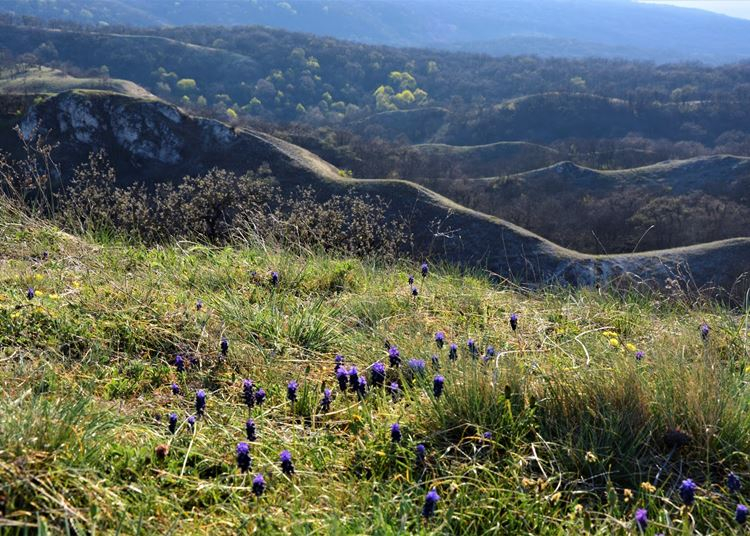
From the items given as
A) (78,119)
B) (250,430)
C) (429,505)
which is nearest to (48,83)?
(78,119)

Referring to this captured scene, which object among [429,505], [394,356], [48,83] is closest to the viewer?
[429,505]

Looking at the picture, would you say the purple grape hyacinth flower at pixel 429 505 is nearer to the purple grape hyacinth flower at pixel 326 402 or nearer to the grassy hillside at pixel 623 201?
the purple grape hyacinth flower at pixel 326 402

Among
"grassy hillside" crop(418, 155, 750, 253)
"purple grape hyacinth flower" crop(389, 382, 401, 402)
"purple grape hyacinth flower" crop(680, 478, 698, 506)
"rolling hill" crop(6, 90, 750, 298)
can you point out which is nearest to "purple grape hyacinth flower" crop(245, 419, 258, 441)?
"purple grape hyacinth flower" crop(389, 382, 401, 402)

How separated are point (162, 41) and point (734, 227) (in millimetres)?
111025

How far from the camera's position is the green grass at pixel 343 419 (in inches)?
84.4

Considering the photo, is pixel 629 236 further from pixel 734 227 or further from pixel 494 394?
pixel 494 394

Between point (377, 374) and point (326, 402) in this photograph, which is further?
point (377, 374)

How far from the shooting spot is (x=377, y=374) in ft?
→ 9.93

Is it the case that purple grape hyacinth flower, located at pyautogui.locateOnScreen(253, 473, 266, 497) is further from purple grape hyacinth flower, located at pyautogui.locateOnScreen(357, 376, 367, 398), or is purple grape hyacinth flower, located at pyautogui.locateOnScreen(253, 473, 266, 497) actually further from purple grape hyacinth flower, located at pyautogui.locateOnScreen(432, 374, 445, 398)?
purple grape hyacinth flower, located at pyautogui.locateOnScreen(432, 374, 445, 398)

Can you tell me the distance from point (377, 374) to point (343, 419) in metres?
0.27

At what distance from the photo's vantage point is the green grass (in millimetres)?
2143

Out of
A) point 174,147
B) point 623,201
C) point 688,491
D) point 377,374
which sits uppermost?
point 688,491

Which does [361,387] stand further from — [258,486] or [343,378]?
[258,486]

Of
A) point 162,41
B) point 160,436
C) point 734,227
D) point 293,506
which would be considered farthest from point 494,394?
point 162,41
